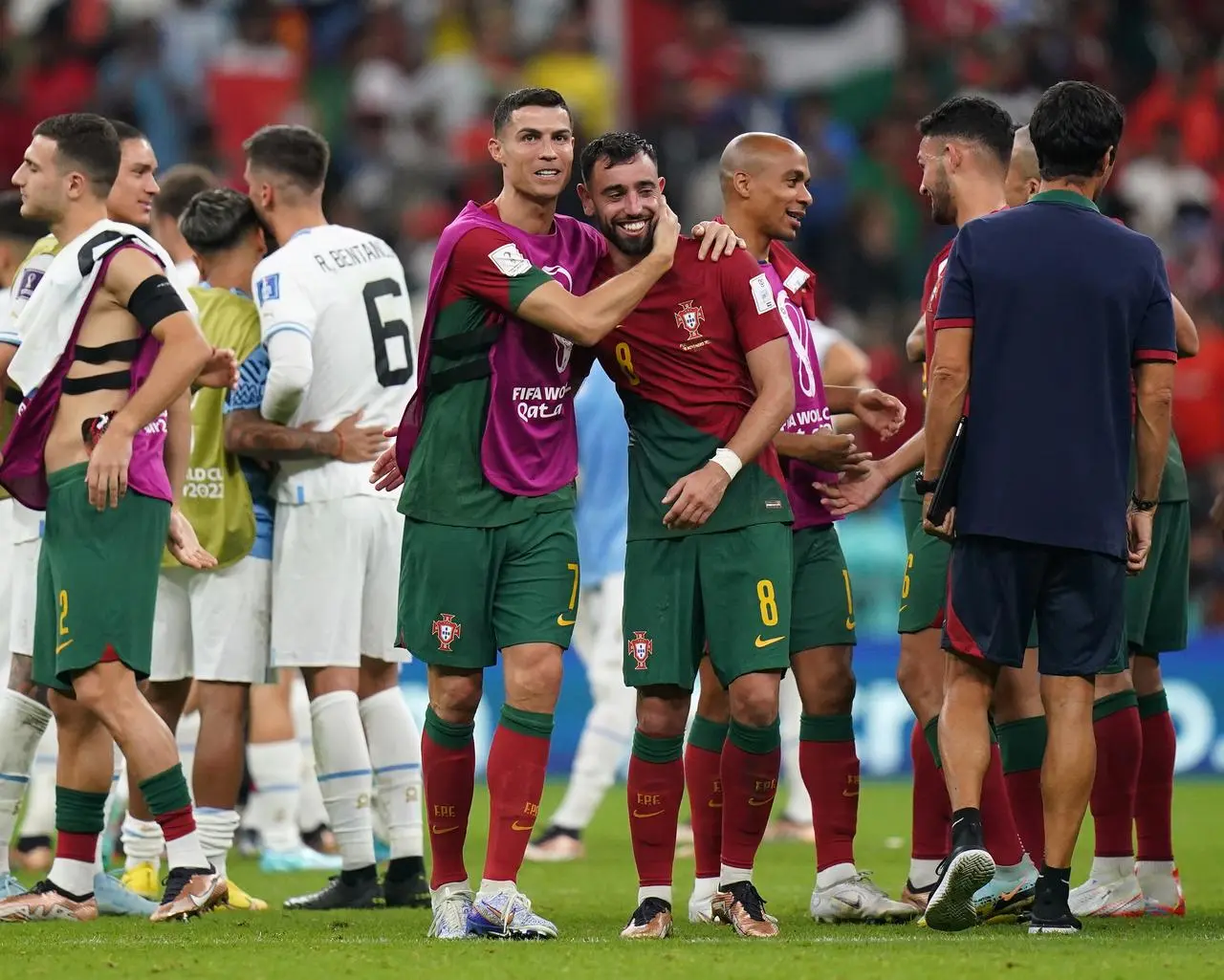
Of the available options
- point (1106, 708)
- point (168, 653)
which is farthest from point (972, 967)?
point (168, 653)

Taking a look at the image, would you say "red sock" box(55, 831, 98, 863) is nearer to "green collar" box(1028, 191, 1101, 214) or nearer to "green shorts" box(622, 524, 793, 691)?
"green shorts" box(622, 524, 793, 691)

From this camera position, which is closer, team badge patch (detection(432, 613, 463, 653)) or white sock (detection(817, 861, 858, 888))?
team badge patch (detection(432, 613, 463, 653))

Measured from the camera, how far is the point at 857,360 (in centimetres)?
1020

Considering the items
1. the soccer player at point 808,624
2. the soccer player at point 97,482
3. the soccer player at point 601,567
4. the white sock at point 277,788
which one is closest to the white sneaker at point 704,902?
the soccer player at point 808,624

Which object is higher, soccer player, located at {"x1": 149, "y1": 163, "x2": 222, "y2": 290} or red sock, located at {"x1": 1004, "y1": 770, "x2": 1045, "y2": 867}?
soccer player, located at {"x1": 149, "y1": 163, "x2": 222, "y2": 290}

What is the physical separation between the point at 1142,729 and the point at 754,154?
2.59 meters

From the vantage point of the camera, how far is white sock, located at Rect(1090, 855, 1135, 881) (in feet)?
23.7

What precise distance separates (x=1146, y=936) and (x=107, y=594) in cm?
352

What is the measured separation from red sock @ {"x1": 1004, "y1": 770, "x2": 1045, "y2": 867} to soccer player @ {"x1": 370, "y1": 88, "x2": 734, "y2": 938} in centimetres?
170

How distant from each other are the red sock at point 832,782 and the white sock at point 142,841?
8.76 ft

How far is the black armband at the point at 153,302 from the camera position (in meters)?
6.91

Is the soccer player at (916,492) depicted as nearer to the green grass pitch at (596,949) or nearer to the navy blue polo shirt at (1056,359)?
the green grass pitch at (596,949)

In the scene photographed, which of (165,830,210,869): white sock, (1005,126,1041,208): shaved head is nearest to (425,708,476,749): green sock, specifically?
(165,830,210,869): white sock

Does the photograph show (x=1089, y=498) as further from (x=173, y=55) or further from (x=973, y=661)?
(x=173, y=55)
